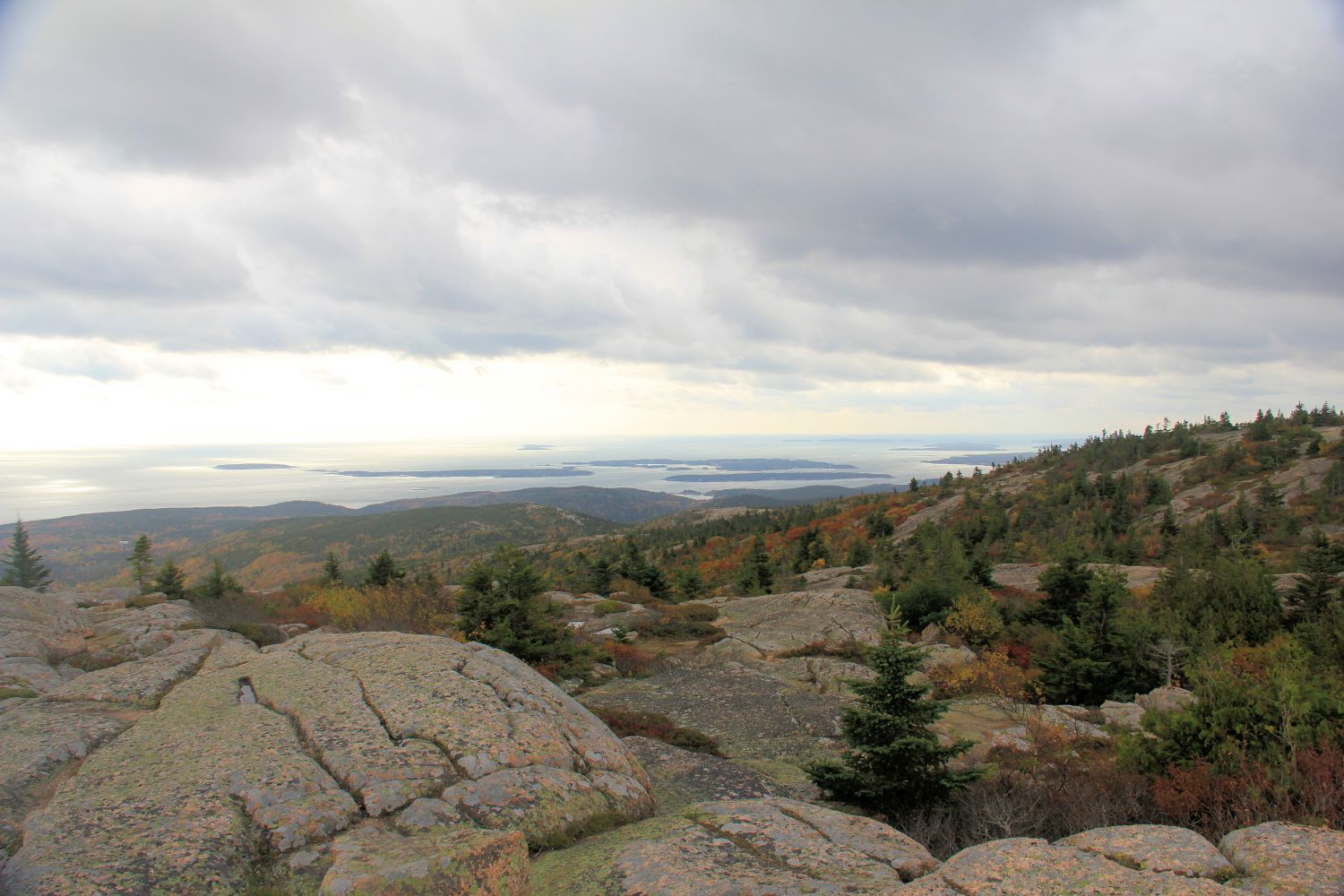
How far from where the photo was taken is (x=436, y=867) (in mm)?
3957

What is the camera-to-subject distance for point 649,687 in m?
15.5

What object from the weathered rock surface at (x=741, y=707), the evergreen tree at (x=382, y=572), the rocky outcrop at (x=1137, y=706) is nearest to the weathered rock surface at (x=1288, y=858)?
the weathered rock surface at (x=741, y=707)

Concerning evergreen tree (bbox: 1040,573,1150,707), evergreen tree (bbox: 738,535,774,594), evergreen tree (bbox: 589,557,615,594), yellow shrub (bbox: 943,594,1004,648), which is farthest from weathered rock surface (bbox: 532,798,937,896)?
evergreen tree (bbox: 738,535,774,594)

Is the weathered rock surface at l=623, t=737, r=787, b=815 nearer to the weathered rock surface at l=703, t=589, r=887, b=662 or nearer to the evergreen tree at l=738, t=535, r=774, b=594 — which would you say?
the weathered rock surface at l=703, t=589, r=887, b=662

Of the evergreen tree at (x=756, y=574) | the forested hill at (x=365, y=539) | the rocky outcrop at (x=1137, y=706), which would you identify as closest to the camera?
the rocky outcrop at (x=1137, y=706)

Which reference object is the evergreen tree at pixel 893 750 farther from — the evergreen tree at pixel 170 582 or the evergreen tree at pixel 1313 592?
the evergreen tree at pixel 170 582

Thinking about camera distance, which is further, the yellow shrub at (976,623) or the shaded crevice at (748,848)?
the yellow shrub at (976,623)

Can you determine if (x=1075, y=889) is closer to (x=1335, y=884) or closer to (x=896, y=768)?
(x=1335, y=884)

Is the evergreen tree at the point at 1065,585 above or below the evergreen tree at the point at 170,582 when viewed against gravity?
above

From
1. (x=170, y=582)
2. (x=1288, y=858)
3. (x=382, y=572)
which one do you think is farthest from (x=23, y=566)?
(x=1288, y=858)

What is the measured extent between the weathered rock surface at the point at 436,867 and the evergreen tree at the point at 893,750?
205 inches

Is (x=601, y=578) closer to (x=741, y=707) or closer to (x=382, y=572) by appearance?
(x=382, y=572)

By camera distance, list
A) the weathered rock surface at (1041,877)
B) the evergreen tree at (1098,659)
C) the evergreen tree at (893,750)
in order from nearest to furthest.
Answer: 1. the weathered rock surface at (1041,877)
2. the evergreen tree at (893,750)
3. the evergreen tree at (1098,659)

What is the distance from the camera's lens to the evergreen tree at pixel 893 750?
747cm
